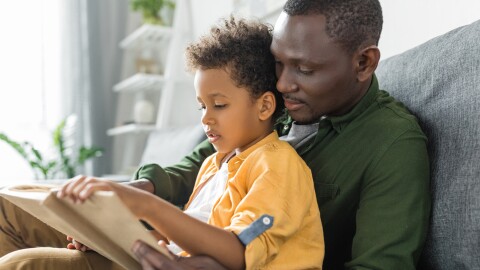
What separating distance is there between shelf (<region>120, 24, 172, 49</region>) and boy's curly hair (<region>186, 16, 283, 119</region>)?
197 cm

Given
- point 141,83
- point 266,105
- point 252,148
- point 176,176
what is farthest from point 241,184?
point 141,83

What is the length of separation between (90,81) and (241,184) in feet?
8.39

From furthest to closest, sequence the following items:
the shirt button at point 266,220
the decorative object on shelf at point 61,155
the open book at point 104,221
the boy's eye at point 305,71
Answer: the decorative object on shelf at point 61,155, the boy's eye at point 305,71, the shirt button at point 266,220, the open book at point 104,221

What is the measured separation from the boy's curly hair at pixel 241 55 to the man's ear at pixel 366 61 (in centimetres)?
17

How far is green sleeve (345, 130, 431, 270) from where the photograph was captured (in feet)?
2.75

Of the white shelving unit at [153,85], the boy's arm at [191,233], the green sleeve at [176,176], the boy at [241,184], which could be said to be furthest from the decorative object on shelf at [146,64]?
the boy's arm at [191,233]

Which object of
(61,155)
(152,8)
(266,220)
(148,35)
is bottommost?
(61,155)

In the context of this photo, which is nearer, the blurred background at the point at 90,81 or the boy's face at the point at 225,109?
the boy's face at the point at 225,109

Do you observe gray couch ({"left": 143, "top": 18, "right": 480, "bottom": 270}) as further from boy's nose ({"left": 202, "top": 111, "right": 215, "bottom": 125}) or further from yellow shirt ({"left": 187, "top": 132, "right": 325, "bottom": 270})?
boy's nose ({"left": 202, "top": 111, "right": 215, "bottom": 125})

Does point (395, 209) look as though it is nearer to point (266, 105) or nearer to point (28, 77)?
point (266, 105)

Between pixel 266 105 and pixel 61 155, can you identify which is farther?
pixel 61 155

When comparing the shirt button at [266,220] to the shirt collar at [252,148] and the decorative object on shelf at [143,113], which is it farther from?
the decorative object on shelf at [143,113]

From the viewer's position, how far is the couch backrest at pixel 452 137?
797mm

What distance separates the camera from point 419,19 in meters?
1.38
